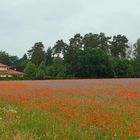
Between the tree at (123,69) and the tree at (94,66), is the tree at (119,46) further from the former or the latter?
the tree at (94,66)

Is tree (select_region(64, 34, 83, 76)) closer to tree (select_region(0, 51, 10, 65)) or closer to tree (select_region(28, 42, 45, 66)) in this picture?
tree (select_region(28, 42, 45, 66))

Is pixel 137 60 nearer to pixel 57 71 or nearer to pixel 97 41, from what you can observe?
pixel 97 41

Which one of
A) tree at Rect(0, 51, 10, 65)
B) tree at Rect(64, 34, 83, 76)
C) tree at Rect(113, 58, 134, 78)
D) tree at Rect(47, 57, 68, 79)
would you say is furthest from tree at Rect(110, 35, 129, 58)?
tree at Rect(0, 51, 10, 65)

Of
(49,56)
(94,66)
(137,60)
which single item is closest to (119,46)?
(137,60)

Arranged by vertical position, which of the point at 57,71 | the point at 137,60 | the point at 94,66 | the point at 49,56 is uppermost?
the point at 49,56

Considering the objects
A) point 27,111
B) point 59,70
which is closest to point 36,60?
point 59,70

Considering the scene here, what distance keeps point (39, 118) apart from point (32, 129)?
57.2 inches

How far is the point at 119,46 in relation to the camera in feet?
375

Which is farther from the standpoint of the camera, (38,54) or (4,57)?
(4,57)

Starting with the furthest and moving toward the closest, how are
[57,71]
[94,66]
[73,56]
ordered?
1. [73,56]
2. [57,71]
3. [94,66]

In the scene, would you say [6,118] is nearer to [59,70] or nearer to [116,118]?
[116,118]

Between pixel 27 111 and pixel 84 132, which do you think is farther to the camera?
pixel 27 111

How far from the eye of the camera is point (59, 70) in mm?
85688

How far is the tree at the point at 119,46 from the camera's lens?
11425 centimetres
